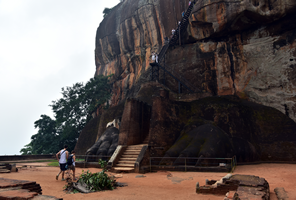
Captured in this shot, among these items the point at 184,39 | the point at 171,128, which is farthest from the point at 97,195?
the point at 184,39

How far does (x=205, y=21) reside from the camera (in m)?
17.8

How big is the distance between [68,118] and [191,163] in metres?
18.4

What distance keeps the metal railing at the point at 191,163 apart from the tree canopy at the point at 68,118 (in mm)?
16124

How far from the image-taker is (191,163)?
1058 centimetres

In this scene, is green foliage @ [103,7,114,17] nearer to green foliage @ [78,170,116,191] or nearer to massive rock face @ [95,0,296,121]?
massive rock face @ [95,0,296,121]

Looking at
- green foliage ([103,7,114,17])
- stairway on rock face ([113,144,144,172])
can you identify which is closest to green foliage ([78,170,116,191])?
stairway on rock face ([113,144,144,172])

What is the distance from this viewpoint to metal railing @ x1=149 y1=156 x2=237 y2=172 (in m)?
9.64

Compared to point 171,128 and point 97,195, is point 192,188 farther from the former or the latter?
point 171,128

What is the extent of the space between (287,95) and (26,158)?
70.9ft

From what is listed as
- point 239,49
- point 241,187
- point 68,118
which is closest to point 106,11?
point 68,118

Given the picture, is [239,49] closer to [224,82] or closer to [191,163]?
[224,82]

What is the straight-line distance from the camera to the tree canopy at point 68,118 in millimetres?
25062

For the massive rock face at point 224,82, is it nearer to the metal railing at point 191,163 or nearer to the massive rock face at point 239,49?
the massive rock face at point 239,49

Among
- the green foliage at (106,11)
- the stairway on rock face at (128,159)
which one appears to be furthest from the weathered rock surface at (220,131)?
the green foliage at (106,11)
